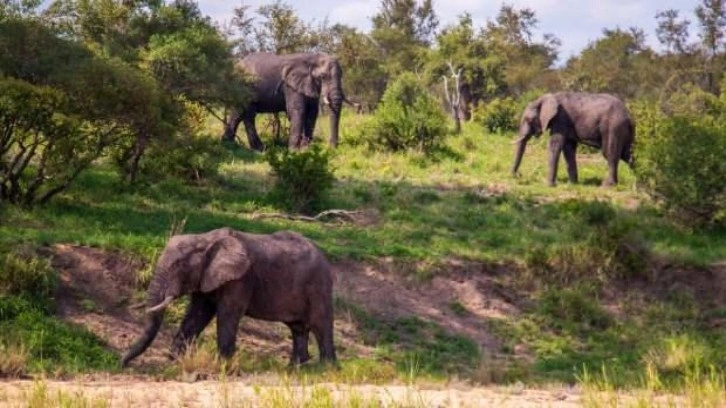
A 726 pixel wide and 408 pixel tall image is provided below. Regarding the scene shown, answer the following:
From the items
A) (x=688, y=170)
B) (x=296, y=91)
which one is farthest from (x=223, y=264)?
(x=296, y=91)

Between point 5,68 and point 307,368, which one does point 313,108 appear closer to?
point 5,68

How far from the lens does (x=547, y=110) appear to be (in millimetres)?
23391

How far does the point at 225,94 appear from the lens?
19.7 m

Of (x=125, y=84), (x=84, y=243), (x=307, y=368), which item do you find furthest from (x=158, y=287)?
(x=125, y=84)

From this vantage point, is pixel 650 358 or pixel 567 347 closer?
pixel 650 358

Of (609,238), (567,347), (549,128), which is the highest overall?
(549,128)

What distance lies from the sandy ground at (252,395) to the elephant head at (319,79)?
1621 centimetres

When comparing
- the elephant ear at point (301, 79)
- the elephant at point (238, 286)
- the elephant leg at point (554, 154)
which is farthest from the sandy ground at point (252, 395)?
the elephant ear at point (301, 79)

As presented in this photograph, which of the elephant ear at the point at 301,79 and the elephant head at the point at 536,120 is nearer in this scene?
the elephant head at the point at 536,120

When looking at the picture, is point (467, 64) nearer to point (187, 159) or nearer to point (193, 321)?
point (187, 159)

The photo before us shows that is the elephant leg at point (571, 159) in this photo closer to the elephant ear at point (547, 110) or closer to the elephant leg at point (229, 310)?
the elephant ear at point (547, 110)

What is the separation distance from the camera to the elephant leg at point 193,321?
11.1 m

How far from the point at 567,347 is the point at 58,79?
7.83 m

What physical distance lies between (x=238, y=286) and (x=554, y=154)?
12697 millimetres
